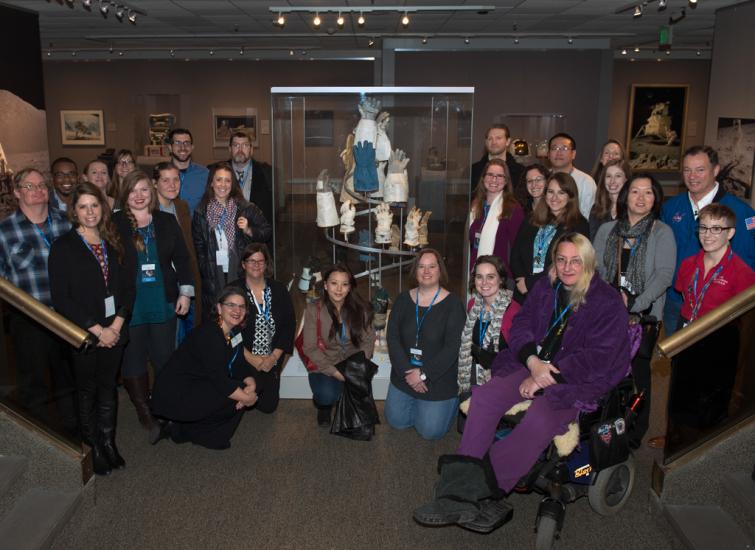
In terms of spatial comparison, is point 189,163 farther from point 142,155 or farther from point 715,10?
point 142,155

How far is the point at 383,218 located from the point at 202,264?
1334 mm

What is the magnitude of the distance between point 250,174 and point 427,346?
2.13m

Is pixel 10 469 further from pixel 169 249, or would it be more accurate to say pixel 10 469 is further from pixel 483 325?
pixel 483 325

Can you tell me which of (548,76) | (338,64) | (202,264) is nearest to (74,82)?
(338,64)

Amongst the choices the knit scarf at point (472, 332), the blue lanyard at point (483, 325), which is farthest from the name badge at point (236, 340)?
the blue lanyard at point (483, 325)

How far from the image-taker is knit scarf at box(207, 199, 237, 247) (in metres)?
4.69

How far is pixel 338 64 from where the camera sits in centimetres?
1294

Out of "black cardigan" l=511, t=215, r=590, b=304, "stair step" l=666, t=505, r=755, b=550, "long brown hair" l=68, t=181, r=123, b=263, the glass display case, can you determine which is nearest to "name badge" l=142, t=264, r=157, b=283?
"long brown hair" l=68, t=181, r=123, b=263

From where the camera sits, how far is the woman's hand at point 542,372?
10.6 ft

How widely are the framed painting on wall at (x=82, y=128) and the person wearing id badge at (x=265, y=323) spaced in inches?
409

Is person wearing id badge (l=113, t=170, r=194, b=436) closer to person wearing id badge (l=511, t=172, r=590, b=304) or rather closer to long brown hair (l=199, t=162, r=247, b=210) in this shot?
long brown hair (l=199, t=162, r=247, b=210)

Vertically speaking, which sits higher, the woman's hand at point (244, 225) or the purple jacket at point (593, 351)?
the woman's hand at point (244, 225)

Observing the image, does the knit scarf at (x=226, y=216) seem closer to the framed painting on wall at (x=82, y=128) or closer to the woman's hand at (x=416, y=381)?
the woman's hand at (x=416, y=381)

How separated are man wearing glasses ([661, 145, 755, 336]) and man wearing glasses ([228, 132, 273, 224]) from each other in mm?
2895
